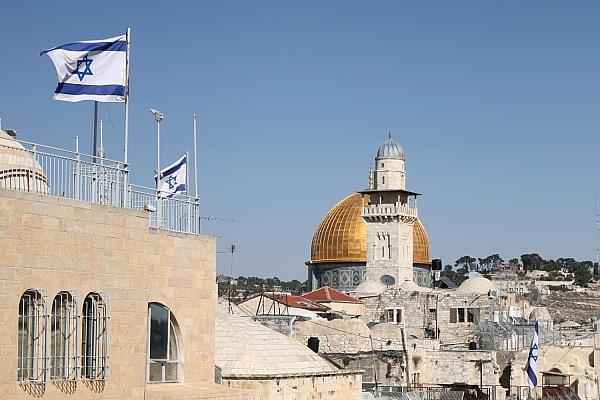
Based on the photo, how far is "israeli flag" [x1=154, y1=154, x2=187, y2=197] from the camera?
73.7ft

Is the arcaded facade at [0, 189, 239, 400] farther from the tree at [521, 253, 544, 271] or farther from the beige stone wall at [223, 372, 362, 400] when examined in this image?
the tree at [521, 253, 544, 271]

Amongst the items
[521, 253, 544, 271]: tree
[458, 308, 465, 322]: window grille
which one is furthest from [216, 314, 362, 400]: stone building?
[521, 253, 544, 271]: tree

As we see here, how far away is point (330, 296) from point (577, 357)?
23.2m

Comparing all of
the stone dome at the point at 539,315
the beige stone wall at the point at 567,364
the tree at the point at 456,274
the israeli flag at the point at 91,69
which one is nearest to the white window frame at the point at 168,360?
the israeli flag at the point at 91,69

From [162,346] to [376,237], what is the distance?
192 ft

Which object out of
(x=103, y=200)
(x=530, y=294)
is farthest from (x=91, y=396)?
(x=530, y=294)

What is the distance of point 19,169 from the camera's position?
16859 mm

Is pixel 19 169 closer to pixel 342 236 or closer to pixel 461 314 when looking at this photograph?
pixel 461 314

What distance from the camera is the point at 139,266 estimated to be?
17797mm

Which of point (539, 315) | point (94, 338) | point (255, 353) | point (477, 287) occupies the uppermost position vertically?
point (477, 287)

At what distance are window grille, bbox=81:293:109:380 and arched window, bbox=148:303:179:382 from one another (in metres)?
1.81

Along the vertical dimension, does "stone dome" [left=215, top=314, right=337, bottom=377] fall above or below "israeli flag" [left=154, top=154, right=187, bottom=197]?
below

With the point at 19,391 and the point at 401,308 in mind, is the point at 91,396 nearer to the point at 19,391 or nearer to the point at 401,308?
the point at 19,391

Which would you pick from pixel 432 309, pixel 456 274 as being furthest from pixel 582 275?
pixel 432 309
